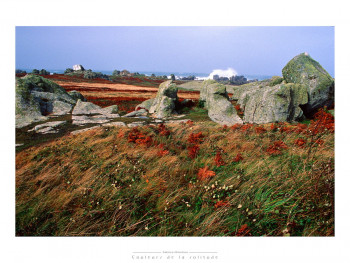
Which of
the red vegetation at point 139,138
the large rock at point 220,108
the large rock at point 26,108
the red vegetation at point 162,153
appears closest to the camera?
the red vegetation at point 162,153

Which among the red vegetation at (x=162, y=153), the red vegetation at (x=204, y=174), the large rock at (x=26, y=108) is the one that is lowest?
the red vegetation at (x=204, y=174)

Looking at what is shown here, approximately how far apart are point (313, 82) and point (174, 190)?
10.3 metres

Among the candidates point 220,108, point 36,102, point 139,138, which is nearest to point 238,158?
point 139,138

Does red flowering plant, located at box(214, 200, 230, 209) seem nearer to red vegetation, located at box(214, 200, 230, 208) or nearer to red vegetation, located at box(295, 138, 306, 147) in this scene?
red vegetation, located at box(214, 200, 230, 208)

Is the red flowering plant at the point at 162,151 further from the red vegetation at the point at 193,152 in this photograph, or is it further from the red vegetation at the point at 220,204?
the red vegetation at the point at 220,204

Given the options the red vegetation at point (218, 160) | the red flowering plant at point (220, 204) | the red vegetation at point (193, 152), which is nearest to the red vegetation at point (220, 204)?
the red flowering plant at point (220, 204)

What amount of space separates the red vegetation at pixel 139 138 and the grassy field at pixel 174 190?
240 mm

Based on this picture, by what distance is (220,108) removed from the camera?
1123 centimetres

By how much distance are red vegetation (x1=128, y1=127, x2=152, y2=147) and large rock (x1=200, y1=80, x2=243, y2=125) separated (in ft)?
17.4

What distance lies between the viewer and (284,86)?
947cm

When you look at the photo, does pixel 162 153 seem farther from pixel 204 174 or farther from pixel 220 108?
pixel 220 108

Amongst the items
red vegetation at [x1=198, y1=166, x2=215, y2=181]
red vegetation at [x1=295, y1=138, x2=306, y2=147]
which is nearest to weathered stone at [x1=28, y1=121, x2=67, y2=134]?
red vegetation at [x1=198, y1=166, x2=215, y2=181]

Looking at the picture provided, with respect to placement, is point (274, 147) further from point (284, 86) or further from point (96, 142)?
point (284, 86)

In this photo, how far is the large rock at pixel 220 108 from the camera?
10.4 meters
